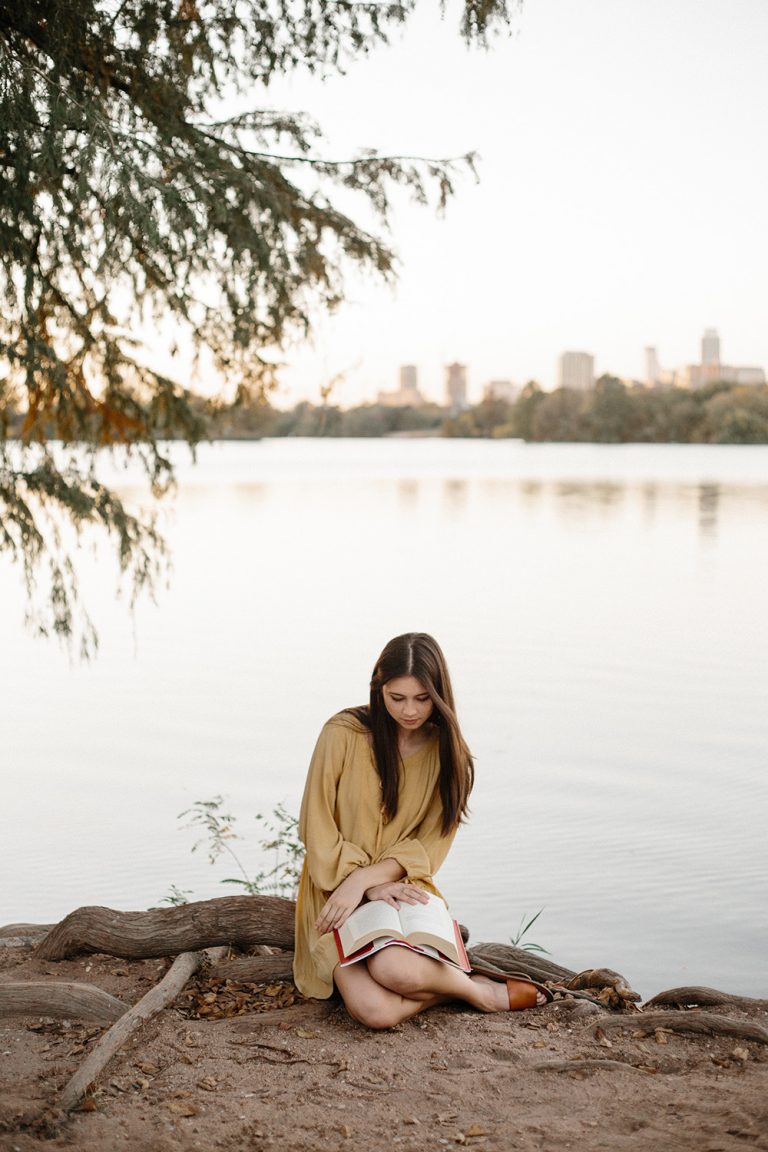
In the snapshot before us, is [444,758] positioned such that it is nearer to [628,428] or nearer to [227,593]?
[227,593]

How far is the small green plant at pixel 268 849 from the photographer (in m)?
6.38

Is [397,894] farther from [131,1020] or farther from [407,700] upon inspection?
[131,1020]

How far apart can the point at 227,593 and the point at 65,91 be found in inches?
611

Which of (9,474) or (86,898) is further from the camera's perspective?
(86,898)

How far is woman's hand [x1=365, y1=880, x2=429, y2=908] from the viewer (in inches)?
165

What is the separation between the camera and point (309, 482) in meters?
54.6

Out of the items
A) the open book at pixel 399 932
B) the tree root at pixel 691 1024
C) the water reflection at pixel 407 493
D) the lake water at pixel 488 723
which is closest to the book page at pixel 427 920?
the open book at pixel 399 932

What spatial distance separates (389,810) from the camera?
14.4 feet

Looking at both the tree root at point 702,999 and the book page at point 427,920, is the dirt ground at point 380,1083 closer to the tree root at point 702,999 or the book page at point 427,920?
the tree root at point 702,999

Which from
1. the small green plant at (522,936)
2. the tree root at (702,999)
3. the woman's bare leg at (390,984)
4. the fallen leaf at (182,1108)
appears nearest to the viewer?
the fallen leaf at (182,1108)

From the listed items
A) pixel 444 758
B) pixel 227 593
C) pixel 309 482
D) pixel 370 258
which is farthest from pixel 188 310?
pixel 309 482

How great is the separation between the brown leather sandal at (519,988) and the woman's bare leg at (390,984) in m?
0.28

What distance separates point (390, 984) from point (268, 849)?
2.78m

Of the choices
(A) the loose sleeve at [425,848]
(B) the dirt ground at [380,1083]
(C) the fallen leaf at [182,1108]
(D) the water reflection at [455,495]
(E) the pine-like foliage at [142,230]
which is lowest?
(B) the dirt ground at [380,1083]
